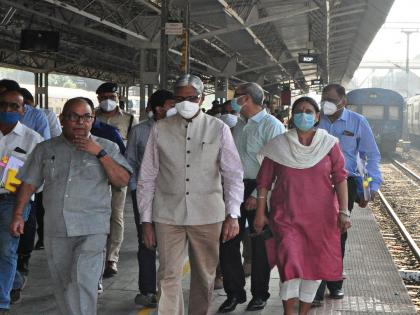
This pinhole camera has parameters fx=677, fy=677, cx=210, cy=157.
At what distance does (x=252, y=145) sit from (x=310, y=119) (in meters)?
1.05

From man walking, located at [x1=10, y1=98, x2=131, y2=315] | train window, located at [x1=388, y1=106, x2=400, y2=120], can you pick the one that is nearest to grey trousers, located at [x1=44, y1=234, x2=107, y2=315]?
man walking, located at [x1=10, y1=98, x2=131, y2=315]

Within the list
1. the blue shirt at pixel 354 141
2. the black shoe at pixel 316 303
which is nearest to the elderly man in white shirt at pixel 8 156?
the black shoe at pixel 316 303

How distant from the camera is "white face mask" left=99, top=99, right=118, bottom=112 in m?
7.16

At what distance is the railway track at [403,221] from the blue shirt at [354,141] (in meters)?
1.82

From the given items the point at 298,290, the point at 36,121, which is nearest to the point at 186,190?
the point at 298,290

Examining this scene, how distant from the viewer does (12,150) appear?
17.4 ft

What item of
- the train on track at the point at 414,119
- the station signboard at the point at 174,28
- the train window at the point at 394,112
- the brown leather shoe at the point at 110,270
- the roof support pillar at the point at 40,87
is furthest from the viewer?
the train on track at the point at 414,119

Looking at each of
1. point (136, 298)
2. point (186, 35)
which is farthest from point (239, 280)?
point (186, 35)

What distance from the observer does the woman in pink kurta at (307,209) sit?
491cm

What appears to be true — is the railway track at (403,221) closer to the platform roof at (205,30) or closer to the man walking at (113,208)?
the man walking at (113,208)

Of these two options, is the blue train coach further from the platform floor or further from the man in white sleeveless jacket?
the man in white sleeveless jacket

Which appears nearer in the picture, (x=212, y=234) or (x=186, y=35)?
(x=212, y=234)

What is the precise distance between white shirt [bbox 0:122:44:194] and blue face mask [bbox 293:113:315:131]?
2.10m

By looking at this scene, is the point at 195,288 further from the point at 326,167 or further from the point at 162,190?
the point at 326,167
